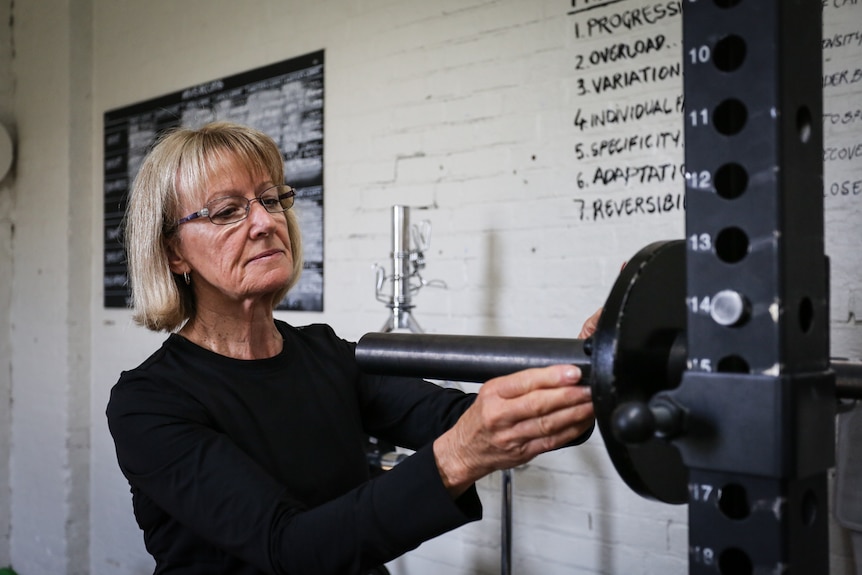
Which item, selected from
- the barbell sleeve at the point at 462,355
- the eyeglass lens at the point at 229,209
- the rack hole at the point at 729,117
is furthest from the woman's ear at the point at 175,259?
the rack hole at the point at 729,117

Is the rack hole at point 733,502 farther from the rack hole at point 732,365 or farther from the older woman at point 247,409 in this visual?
the older woman at point 247,409

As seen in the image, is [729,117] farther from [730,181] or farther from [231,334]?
[231,334]

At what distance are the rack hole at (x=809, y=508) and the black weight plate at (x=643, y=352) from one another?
104 millimetres

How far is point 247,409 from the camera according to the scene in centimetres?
124

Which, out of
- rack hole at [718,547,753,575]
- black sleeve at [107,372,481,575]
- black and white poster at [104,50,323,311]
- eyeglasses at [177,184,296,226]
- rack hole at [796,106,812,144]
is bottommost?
black sleeve at [107,372,481,575]

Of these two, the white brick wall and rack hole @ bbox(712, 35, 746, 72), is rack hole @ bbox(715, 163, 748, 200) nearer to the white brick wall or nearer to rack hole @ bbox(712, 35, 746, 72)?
rack hole @ bbox(712, 35, 746, 72)

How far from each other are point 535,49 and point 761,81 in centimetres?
159

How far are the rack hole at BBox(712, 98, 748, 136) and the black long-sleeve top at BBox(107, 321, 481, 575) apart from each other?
441 millimetres

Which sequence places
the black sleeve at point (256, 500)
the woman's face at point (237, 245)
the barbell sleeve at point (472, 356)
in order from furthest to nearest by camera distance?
the woman's face at point (237, 245), the black sleeve at point (256, 500), the barbell sleeve at point (472, 356)

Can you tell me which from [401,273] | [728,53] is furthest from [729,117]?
[401,273]

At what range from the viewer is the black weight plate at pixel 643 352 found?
1.84 ft

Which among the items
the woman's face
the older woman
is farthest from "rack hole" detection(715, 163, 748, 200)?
the woman's face

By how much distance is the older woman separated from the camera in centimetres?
88

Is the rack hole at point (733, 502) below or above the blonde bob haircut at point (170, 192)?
below
